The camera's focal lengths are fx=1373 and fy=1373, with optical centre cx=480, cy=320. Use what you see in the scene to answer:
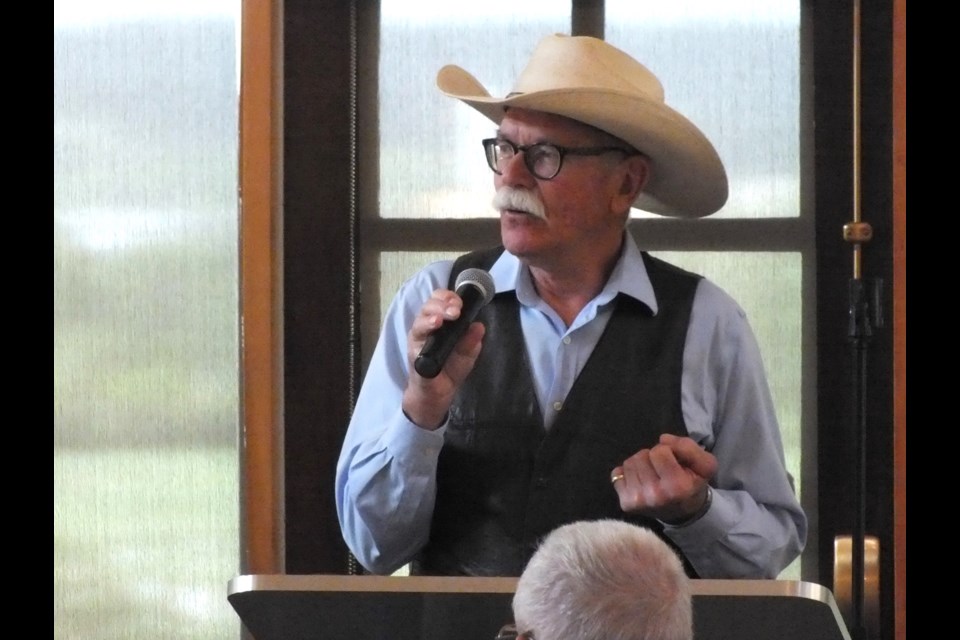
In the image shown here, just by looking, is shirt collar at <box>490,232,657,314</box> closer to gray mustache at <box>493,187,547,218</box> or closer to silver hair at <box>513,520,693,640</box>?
gray mustache at <box>493,187,547,218</box>

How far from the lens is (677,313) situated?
2.19 metres

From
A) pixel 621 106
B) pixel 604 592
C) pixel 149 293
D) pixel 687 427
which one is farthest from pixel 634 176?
pixel 604 592

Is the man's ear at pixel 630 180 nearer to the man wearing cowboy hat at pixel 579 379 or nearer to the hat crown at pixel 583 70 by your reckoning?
the man wearing cowboy hat at pixel 579 379

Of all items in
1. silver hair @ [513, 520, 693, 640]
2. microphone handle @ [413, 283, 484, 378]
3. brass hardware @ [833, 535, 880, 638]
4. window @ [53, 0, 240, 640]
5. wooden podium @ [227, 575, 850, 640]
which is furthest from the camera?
window @ [53, 0, 240, 640]

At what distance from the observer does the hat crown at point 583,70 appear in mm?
2141

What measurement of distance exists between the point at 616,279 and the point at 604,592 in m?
1.04

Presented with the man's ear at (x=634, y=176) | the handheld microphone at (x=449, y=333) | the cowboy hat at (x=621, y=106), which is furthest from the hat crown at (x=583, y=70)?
the handheld microphone at (x=449, y=333)

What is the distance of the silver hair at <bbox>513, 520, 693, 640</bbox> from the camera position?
120 cm

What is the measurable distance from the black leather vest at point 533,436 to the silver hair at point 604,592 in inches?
→ 35.5

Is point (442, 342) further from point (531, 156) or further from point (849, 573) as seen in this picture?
point (849, 573)

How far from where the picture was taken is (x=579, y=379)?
2.16m

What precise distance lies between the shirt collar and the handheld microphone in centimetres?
13

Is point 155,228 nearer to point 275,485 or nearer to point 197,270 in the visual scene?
point 197,270

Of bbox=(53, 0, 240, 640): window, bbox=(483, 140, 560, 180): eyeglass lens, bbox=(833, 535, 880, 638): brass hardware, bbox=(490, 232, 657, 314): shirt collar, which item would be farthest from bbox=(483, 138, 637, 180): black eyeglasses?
bbox=(833, 535, 880, 638): brass hardware
